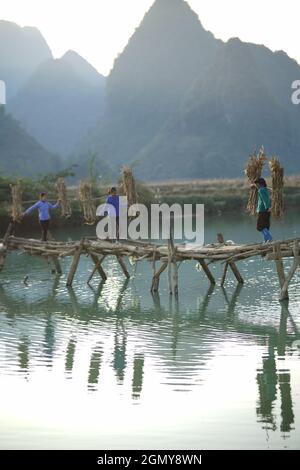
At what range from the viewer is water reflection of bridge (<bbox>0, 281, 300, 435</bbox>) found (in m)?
6.47

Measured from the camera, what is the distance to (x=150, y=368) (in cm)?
717

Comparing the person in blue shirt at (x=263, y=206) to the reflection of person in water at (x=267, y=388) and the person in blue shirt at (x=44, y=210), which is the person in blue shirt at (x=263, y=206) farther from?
the person in blue shirt at (x=44, y=210)

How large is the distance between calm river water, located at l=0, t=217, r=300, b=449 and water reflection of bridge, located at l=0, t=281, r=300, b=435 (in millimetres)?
14

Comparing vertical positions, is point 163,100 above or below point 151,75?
below

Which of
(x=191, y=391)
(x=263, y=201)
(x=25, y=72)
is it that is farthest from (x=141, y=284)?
(x=25, y=72)

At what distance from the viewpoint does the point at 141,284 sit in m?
12.9

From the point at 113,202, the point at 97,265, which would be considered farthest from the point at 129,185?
the point at 97,265

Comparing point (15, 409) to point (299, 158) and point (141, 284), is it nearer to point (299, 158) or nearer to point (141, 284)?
point (141, 284)

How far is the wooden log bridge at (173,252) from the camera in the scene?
1011 cm

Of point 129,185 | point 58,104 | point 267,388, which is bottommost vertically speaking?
point 267,388

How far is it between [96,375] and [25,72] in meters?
119

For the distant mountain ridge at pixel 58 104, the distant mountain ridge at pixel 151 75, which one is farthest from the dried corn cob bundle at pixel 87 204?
the distant mountain ridge at pixel 58 104

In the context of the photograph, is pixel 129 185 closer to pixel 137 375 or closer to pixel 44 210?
pixel 44 210

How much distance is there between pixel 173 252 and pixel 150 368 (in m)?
4.03
